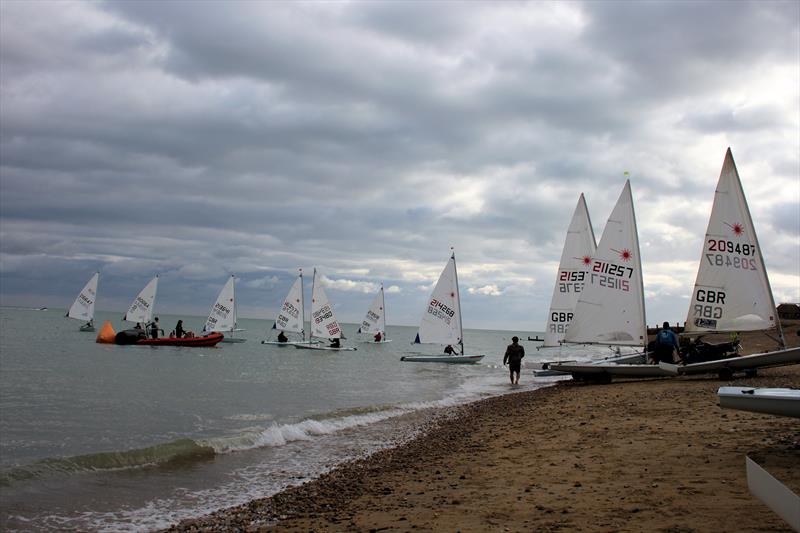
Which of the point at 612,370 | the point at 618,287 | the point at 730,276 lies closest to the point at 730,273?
the point at 730,276

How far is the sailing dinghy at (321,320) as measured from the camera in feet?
161

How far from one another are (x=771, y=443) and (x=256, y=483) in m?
7.10

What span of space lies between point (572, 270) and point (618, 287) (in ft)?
16.2

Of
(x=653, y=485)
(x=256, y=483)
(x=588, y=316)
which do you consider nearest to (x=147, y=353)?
(x=588, y=316)

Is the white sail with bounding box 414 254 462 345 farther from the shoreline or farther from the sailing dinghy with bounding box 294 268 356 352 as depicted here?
the shoreline

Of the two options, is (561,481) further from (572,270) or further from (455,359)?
(455,359)

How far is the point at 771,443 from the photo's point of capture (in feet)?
23.8

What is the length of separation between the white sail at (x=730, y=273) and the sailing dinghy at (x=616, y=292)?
2.14 meters

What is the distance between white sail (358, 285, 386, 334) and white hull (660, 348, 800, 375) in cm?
4514

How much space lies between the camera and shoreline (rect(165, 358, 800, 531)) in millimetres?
5312

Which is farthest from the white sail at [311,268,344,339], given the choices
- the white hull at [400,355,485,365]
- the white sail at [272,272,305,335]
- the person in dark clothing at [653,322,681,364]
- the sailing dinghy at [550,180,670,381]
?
the person in dark clothing at [653,322,681,364]

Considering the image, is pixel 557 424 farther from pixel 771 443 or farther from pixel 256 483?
pixel 256 483

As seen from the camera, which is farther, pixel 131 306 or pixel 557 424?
pixel 131 306

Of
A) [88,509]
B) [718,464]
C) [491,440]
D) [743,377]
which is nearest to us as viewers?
[718,464]
